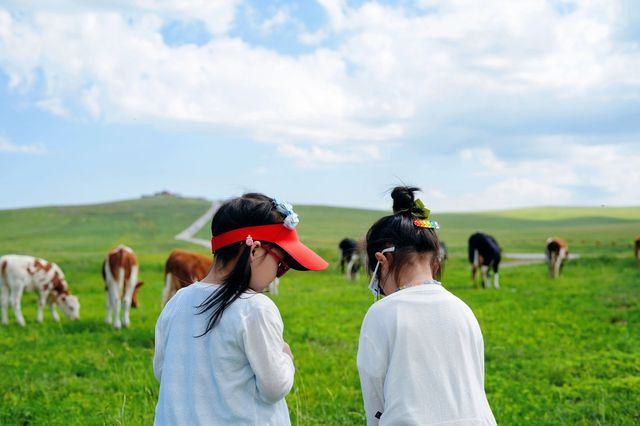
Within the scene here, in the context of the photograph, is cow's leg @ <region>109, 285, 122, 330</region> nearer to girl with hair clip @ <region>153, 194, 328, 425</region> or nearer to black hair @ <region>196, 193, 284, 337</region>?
girl with hair clip @ <region>153, 194, 328, 425</region>

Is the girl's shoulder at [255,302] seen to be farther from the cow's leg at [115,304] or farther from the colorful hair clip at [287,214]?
the cow's leg at [115,304]

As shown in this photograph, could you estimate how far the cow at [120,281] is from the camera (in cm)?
1373

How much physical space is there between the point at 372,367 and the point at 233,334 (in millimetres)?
651

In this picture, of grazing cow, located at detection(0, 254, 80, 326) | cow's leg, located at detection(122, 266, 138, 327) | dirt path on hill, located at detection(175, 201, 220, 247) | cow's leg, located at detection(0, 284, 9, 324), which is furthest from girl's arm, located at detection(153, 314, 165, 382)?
dirt path on hill, located at detection(175, 201, 220, 247)

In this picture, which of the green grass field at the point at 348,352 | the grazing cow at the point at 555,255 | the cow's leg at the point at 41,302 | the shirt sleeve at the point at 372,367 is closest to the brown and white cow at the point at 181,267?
A: the green grass field at the point at 348,352

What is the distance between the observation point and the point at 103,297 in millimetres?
20578

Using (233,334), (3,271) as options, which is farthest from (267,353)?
(3,271)

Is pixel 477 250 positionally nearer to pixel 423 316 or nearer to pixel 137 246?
pixel 423 316

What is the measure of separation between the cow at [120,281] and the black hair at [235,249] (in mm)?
11207

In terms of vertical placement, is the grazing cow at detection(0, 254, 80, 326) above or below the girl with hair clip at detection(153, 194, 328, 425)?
below

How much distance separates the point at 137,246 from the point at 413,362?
5499 centimetres

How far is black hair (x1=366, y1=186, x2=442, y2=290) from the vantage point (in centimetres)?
308

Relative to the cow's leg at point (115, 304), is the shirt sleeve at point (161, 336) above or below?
above

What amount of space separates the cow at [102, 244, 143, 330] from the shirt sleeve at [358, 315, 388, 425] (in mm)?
11594
